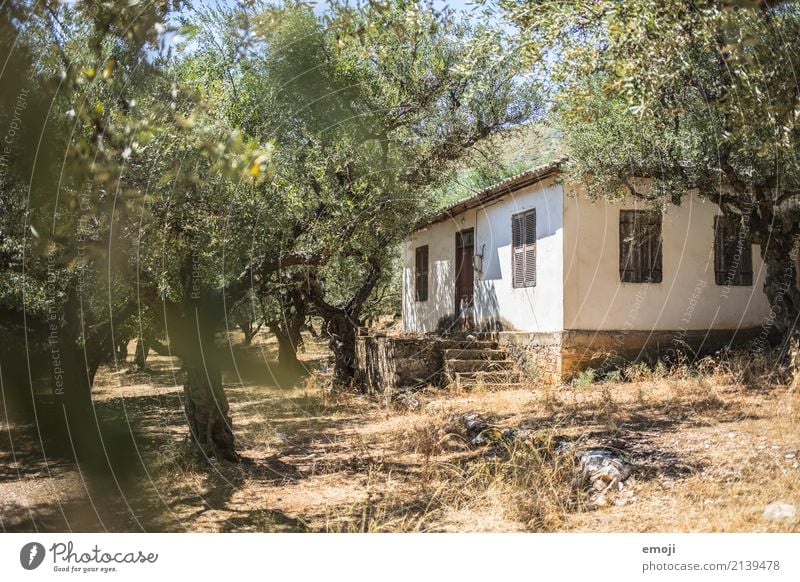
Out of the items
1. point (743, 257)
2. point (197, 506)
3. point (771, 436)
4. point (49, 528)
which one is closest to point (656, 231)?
point (743, 257)

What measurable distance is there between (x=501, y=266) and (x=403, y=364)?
3118 millimetres

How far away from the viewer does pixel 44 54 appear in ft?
16.9

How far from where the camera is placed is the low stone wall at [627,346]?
11594 millimetres

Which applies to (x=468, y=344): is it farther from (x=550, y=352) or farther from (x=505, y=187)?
(x=505, y=187)

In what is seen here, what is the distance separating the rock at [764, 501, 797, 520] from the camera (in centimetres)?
492

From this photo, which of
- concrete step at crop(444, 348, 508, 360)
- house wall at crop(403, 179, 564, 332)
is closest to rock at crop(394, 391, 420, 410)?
concrete step at crop(444, 348, 508, 360)

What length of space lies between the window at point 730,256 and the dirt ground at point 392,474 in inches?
183

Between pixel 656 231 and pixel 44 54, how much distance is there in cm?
1025

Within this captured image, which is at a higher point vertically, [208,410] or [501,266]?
[501,266]

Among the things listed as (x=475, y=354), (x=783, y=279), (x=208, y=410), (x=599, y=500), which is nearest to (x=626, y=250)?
(x=783, y=279)

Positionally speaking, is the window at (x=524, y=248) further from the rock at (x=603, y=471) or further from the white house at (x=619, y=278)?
the rock at (x=603, y=471)

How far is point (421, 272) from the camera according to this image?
58.8 feet

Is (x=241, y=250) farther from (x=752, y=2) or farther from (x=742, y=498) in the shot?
(x=752, y=2)

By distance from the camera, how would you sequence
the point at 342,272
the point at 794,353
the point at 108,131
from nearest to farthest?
the point at 108,131
the point at 794,353
the point at 342,272
